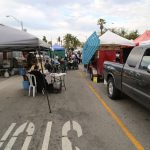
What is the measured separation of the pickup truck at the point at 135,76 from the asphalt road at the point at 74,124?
64cm

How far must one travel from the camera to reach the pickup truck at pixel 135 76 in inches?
247

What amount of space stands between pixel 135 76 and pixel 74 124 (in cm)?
210

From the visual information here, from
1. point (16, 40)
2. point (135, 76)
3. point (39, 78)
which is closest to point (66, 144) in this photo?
point (135, 76)

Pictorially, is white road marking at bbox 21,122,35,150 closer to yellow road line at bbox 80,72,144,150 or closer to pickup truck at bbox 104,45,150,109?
yellow road line at bbox 80,72,144,150

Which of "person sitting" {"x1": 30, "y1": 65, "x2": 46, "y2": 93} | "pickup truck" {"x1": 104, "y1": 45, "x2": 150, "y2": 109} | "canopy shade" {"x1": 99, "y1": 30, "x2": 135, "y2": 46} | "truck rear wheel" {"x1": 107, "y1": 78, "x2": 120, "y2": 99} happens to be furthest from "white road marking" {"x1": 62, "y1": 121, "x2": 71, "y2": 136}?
"canopy shade" {"x1": 99, "y1": 30, "x2": 135, "y2": 46}

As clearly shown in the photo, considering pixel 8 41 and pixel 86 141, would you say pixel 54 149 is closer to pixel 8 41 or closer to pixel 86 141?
pixel 86 141

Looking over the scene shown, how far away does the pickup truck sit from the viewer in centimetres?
626

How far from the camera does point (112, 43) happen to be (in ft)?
55.8

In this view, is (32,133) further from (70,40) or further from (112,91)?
(70,40)

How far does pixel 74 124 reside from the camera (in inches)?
256

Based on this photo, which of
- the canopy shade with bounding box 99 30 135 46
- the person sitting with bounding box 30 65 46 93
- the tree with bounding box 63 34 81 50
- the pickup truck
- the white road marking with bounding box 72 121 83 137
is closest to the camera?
the white road marking with bounding box 72 121 83 137

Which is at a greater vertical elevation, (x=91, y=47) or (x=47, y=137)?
(x=91, y=47)

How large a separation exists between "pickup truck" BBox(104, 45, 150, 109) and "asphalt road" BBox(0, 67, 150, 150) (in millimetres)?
638

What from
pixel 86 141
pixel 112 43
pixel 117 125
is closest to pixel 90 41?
pixel 112 43
